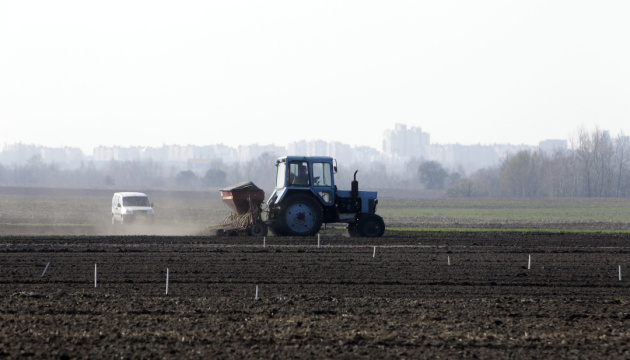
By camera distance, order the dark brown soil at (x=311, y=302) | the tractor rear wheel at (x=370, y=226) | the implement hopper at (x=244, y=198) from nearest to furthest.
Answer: the dark brown soil at (x=311, y=302)
the implement hopper at (x=244, y=198)
the tractor rear wheel at (x=370, y=226)

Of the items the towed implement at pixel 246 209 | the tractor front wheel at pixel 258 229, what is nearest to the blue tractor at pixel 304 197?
the tractor front wheel at pixel 258 229

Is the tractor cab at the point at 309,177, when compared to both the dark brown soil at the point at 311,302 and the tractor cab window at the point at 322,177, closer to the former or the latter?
the tractor cab window at the point at 322,177

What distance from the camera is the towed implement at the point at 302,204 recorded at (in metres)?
27.3

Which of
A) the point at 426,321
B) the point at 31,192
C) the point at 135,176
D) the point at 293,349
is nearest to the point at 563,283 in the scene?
the point at 426,321

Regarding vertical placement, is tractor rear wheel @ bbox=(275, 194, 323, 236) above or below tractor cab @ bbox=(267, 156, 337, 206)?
below

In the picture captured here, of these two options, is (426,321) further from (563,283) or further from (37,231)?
(37,231)

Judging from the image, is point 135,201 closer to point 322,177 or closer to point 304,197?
point 304,197

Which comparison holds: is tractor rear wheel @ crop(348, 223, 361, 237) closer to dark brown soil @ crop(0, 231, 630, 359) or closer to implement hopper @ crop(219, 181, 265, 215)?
implement hopper @ crop(219, 181, 265, 215)

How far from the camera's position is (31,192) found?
301ft

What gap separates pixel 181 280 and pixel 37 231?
20.8 metres

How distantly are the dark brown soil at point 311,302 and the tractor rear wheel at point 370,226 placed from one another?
3.58m

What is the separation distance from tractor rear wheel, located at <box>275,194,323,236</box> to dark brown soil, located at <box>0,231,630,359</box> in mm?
2934

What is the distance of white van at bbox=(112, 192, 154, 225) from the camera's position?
121ft

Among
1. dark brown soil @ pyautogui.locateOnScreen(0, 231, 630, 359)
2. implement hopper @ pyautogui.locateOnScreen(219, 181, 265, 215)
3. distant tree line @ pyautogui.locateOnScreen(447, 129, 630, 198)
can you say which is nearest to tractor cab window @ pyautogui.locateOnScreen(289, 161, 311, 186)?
implement hopper @ pyautogui.locateOnScreen(219, 181, 265, 215)
